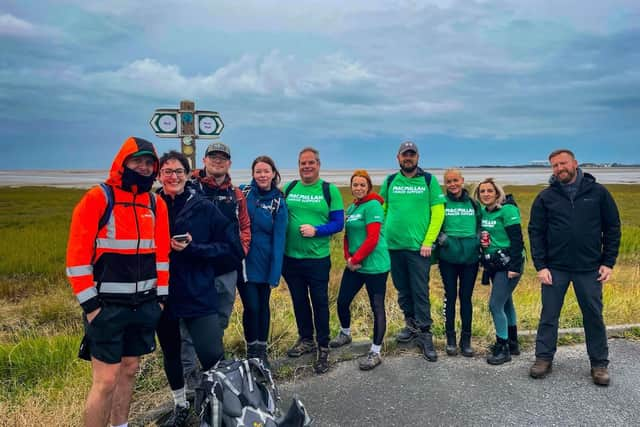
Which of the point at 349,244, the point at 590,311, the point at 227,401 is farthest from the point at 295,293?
the point at 590,311

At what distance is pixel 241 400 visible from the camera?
9.77 ft

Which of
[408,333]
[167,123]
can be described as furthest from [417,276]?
[167,123]

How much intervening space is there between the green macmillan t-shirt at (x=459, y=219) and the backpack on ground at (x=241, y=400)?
8.02ft

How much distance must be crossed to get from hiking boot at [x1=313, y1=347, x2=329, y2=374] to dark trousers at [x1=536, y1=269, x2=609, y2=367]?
1.96 metres

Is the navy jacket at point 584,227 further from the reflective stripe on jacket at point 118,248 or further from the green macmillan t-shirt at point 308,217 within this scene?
the reflective stripe on jacket at point 118,248

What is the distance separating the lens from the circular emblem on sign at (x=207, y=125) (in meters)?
6.20

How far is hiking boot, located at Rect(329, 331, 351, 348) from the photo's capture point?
481 cm

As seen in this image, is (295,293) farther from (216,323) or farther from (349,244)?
(216,323)

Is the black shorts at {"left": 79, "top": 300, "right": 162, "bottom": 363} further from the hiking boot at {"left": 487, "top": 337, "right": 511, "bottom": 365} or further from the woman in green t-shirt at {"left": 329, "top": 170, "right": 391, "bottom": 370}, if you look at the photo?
the hiking boot at {"left": 487, "top": 337, "right": 511, "bottom": 365}

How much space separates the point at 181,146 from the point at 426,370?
409 centimetres

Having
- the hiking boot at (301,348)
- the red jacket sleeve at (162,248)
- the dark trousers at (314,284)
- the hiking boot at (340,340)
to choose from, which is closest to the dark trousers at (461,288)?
the hiking boot at (340,340)

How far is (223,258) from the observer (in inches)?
138

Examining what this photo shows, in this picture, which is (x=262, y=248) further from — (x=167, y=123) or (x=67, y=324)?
(x=67, y=324)

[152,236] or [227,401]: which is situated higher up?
[152,236]
